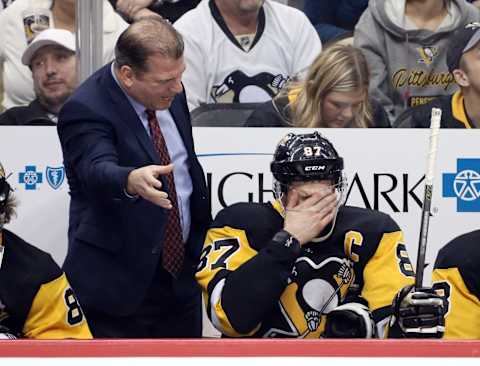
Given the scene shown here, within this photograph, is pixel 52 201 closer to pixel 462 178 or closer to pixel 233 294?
pixel 233 294

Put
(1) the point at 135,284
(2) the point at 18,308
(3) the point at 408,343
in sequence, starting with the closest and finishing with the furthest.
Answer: (3) the point at 408,343 < (2) the point at 18,308 < (1) the point at 135,284

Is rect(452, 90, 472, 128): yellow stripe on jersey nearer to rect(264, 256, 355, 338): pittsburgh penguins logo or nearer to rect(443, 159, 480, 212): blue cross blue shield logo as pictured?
rect(443, 159, 480, 212): blue cross blue shield logo

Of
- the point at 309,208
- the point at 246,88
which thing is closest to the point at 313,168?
the point at 309,208

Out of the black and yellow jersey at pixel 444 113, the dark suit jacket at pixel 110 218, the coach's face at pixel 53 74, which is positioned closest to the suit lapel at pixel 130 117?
the dark suit jacket at pixel 110 218

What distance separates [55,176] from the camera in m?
4.35

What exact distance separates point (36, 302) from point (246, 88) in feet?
3.82

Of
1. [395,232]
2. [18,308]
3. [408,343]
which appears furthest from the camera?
[395,232]

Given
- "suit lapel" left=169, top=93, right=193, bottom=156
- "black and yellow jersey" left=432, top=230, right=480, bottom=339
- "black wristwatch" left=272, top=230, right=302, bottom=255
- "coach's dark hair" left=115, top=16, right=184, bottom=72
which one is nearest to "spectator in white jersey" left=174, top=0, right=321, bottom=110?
"suit lapel" left=169, top=93, right=193, bottom=156

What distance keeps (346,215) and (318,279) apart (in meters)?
0.23

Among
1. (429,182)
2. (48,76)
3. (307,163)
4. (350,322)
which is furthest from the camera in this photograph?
(48,76)

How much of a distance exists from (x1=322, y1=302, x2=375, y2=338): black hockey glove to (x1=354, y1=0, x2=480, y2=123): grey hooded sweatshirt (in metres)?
0.99

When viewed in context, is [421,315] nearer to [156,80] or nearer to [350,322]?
[350,322]

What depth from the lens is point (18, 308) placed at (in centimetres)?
362

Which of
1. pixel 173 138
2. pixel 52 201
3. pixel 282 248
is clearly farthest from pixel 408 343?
pixel 52 201
